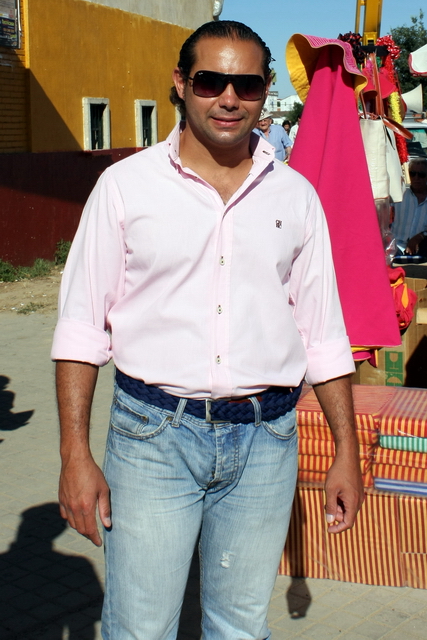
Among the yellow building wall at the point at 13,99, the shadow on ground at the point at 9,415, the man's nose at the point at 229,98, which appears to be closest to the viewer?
the man's nose at the point at 229,98

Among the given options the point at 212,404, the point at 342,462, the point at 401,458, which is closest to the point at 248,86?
the point at 212,404

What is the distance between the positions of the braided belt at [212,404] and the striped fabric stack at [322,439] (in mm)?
1428

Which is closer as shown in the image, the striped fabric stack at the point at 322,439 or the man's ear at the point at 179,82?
the man's ear at the point at 179,82

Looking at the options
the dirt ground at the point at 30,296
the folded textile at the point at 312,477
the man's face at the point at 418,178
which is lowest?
the dirt ground at the point at 30,296

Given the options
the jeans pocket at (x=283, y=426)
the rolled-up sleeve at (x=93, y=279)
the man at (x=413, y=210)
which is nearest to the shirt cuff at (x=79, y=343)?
the rolled-up sleeve at (x=93, y=279)

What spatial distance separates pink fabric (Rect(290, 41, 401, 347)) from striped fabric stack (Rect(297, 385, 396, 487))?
39 centimetres

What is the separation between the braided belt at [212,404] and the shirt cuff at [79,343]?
0.35 feet

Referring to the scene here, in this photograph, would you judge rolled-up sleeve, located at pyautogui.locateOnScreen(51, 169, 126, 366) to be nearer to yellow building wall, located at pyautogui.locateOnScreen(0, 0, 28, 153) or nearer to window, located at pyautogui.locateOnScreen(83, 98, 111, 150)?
yellow building wall, located at pyautogui.locateOnScreen(0, 0, 28, 153)

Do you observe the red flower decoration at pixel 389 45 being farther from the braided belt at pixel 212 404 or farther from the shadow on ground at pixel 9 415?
the shadow on ground at pixel 9 415

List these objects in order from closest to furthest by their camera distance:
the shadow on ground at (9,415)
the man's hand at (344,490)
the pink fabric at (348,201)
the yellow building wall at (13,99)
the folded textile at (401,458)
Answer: the man's hand at (344,490)
the folded textile at (401,458)
the pink fabric at (348,201)
the shadow on ground at (9,415)
the yellow building wall at (13,99)

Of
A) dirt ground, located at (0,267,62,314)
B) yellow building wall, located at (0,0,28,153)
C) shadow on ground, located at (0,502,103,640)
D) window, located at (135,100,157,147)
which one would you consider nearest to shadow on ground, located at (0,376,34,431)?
shadow on ground, located at (0,502,103,640)

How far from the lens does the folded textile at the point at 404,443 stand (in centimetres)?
349

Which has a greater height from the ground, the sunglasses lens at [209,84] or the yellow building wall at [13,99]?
the yellow building wall at [13,99]

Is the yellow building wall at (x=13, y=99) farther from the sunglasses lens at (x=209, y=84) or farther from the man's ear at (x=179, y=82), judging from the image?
the sunglasses lens at (x=209, y=84)
